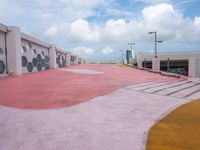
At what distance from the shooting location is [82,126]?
6.50m

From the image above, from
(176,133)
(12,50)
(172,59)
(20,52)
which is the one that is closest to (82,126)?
(176,133)

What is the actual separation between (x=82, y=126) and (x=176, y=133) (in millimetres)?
2359

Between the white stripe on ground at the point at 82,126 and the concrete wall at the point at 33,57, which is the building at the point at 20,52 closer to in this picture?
the concrete wall at the point at 33,57

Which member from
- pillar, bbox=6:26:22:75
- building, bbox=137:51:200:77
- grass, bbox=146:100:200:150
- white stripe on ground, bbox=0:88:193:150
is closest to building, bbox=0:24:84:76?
pillar, bbox=6:26:22:75

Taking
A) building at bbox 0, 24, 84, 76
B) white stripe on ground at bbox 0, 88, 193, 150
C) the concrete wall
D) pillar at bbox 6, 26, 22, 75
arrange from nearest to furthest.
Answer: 1. white stripe on ground at bbox 0, 88, 193, 150
2. building at bbox 0, 24, 84, 76
3. pillar at bbox 6, 26, 22, 75
4. the concrete wall

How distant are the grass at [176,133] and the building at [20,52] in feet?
38.3

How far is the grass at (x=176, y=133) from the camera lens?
5.45m

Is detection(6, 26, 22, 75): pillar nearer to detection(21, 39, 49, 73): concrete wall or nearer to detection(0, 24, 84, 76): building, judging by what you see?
detection(0, 24, 84, 76): building

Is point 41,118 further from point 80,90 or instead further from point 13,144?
point 80,90

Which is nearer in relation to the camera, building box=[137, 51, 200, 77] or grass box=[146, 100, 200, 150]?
grass box=[146, 100, 200, 150]

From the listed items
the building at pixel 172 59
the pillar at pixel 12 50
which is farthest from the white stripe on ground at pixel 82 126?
the building at pixel 172 59

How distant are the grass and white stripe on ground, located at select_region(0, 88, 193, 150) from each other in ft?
0.81

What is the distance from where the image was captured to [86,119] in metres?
7.11

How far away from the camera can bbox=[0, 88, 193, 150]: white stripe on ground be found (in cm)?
541
